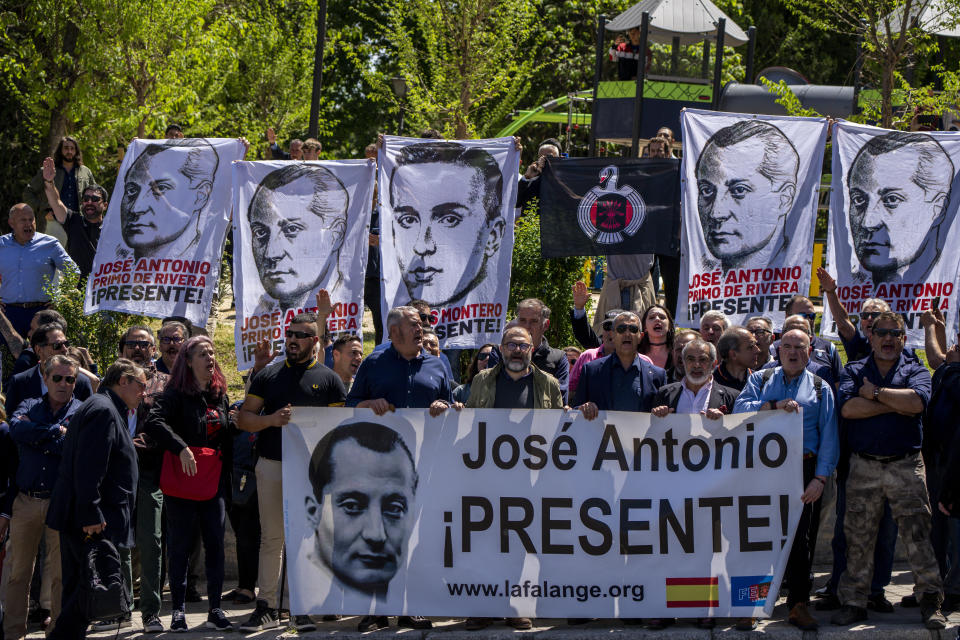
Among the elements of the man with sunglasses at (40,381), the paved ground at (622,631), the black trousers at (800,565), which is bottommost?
the paved ground at (622,631)

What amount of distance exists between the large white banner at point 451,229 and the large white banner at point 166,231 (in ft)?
5.17

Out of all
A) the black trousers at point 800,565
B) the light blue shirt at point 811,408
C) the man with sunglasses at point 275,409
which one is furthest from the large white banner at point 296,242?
the black trousers at point 800,565

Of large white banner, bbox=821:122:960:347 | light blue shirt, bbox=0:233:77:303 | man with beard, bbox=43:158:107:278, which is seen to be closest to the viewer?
large white banner, bbox=821:122:960:347

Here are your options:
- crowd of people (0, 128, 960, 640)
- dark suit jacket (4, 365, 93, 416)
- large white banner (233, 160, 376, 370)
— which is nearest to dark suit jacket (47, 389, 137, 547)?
crowd of people (0, 128, 960, 640)

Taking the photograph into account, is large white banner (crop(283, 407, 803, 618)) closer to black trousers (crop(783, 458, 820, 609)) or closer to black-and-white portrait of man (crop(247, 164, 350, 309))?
black trousers (crop(783, 458, 820, 609))

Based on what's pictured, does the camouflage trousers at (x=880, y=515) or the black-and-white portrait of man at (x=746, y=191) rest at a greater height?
the black-and-white portrait of man at (x=746, y=191)

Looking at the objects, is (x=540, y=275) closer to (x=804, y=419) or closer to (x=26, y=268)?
(x=804, y=419)

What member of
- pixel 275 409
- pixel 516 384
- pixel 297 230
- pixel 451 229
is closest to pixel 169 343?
pixel 275 409

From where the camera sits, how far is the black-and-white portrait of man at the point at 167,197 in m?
10.9

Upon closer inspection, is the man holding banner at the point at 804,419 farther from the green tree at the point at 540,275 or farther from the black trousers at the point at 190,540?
the green tree at the point at 540,275

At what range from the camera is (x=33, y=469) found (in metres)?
8.12

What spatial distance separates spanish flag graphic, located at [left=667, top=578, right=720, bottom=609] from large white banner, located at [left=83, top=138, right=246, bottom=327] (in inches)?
A: 194

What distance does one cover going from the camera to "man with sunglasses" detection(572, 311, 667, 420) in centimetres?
845

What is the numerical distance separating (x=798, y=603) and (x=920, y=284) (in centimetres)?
352
